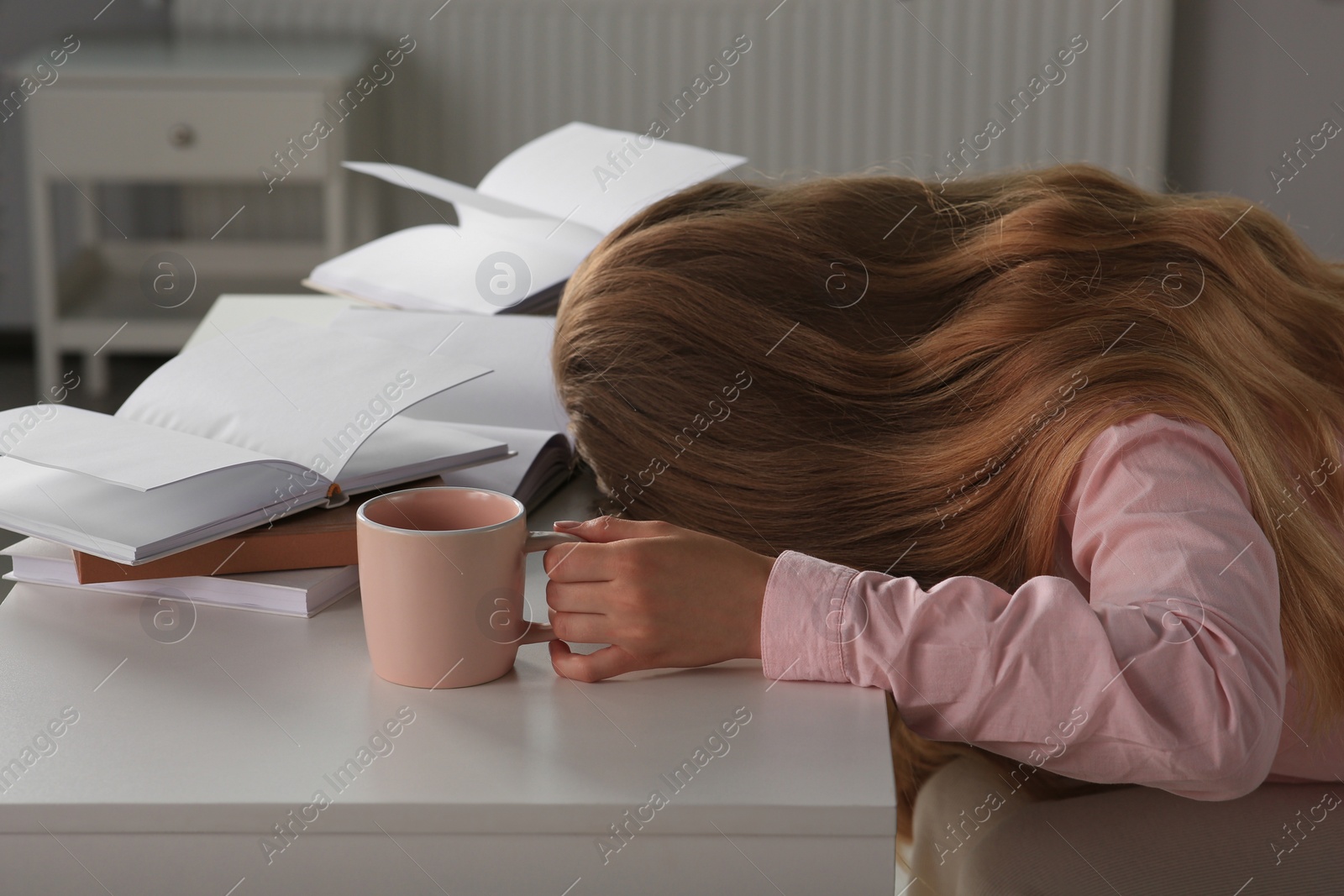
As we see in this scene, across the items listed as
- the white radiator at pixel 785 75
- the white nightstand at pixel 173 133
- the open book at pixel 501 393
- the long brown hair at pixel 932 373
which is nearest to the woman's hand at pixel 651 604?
the long brown hair at pixel 932 373

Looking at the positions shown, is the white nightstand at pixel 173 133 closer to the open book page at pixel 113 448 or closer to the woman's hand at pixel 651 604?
the open book page at pixel 113 448

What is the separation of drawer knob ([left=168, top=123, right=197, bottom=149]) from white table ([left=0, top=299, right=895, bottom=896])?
2105 mm

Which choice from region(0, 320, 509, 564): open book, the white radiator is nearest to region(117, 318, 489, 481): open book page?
region(0, 320, 509, 564): open book

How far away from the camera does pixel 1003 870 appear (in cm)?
78

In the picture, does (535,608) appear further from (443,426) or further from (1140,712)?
(1140,712)

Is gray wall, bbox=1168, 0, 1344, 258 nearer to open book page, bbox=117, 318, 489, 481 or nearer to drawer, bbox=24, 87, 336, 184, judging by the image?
drawer, bbox=24, 87, 336, 184

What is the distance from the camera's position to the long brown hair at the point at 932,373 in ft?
2.52

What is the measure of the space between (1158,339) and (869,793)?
381 mm

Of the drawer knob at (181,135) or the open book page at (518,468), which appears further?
the drawer knob at (181,135)

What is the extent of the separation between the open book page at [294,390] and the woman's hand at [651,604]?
7.4 inches

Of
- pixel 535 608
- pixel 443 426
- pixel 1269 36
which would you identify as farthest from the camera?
pixel 1269 36

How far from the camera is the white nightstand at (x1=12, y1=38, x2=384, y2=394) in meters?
2.50

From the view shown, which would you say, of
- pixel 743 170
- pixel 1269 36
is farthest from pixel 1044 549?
pixel 1269 36

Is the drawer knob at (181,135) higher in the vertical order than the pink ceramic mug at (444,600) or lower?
higher
